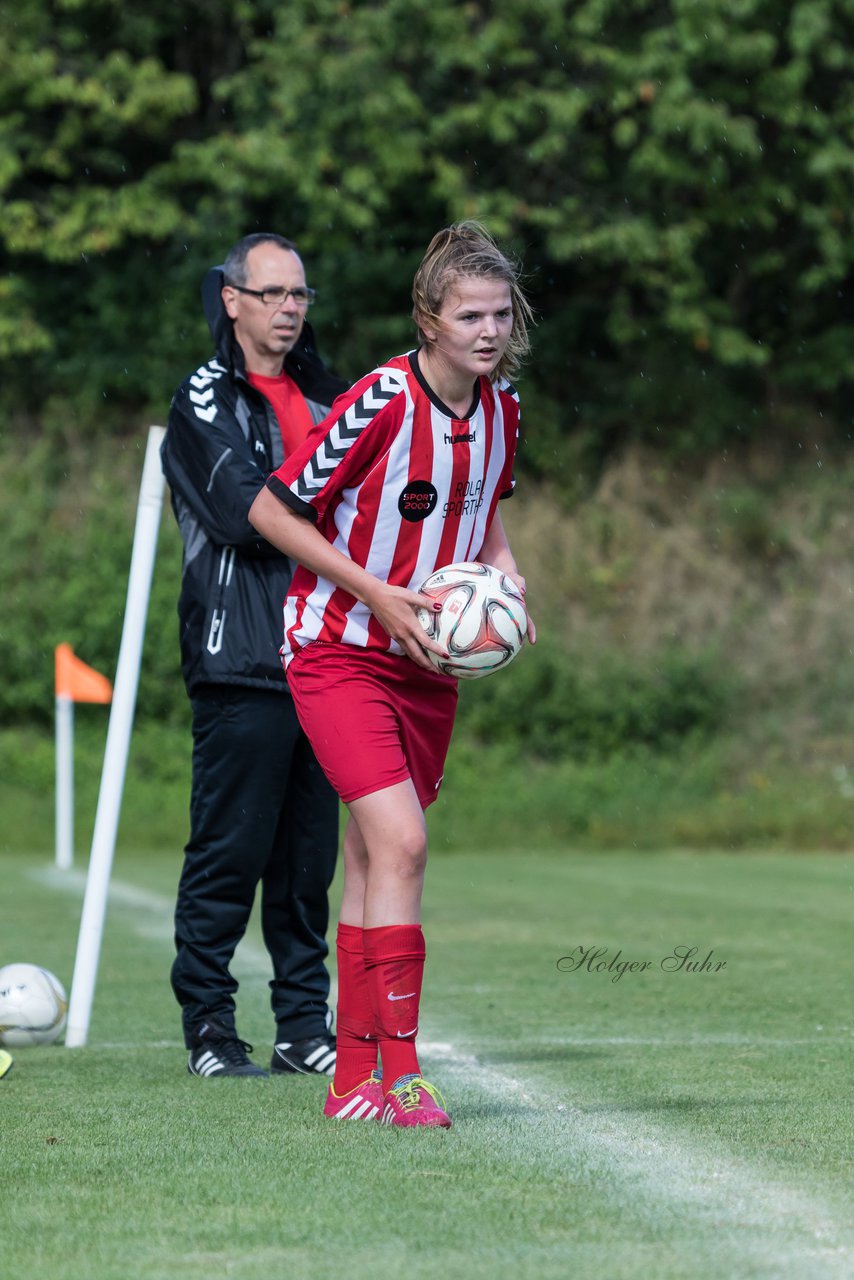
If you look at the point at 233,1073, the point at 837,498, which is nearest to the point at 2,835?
the point at 837,498

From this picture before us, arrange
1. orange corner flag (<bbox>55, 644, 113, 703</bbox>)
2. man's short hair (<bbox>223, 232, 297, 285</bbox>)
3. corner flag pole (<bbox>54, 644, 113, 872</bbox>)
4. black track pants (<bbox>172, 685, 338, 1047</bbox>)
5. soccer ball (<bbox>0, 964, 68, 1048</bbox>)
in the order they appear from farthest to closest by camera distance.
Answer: orange corner flag (<bbox>55, 644, 113, 703</bbox>), corner flag pole (<bbox>54, 644, 113, 872</bbox>), soccer ball (<bbox>0, 964, 68, 1048</bbox>), man's short hair (<bbox>223, 232, 297, 285</bbox>), black track pants (<bbox>172, 685, 338, 1047</bbox>)

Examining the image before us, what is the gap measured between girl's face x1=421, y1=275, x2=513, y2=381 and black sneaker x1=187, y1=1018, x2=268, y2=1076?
211 centimetres

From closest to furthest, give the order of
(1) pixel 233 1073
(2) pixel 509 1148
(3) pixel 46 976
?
(2) pixel 509 1148
(1) pixel 233 1073
(3) pixel 46 976

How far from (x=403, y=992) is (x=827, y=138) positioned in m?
17.7

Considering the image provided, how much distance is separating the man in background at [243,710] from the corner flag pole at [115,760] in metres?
0.27

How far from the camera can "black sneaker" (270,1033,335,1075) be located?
5301 mm

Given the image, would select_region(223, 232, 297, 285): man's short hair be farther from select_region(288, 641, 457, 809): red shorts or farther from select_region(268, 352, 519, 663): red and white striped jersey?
select_region(288, 641, 457, 809): red shorts

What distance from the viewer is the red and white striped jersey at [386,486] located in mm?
4258

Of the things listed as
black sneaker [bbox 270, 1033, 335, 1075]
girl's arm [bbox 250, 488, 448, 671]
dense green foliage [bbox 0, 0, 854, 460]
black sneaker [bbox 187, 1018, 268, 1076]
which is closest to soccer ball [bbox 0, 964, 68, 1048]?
black sneaker [bbox 187, 1018, 268, 1076]

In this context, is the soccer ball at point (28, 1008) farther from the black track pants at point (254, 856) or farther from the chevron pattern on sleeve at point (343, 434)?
the chevron pattern on sleeve at point (343, 434)

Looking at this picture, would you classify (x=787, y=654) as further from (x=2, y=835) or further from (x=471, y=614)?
(x=471, y=614)

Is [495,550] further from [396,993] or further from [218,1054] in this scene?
[218,1054]

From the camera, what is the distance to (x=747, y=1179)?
3.54 meters

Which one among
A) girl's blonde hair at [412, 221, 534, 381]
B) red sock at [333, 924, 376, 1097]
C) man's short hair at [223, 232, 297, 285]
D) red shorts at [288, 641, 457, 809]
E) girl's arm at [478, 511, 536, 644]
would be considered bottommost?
red sock at [333, 924, 376, 1097]
